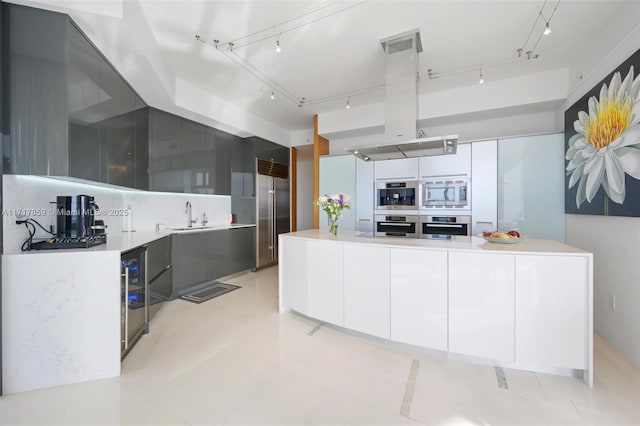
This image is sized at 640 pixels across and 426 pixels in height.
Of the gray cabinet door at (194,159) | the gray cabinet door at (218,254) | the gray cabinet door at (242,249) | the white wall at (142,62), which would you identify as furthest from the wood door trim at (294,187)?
the gray cabinet door at (194,159)

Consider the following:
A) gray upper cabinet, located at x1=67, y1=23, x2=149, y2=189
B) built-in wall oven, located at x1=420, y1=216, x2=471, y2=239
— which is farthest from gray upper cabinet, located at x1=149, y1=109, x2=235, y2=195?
built-in wall oven, located at x1=420, y1=216, x2=471, y2=239

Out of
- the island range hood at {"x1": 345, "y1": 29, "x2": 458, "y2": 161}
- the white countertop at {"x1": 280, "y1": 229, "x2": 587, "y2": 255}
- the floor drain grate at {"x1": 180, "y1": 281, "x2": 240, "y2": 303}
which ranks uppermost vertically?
the island range hood at {"x1": 345, "y1": 29, "x2": 458, "y2": 161}

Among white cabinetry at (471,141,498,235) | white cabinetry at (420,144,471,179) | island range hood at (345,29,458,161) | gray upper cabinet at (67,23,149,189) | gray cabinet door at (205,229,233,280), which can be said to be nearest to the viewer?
gray upper cabinet at (67,23,149,189)

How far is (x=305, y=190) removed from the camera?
6531mm

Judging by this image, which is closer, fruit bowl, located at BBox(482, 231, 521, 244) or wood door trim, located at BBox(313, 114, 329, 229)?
fruit bowl, located at BBox(482, 231, 521, 244)

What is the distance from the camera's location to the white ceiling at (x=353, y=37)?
228 cm

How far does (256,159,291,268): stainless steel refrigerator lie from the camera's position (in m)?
5.05

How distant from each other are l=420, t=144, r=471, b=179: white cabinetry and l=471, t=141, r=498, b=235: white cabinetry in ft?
0.24

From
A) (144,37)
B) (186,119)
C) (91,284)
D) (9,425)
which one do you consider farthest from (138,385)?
(186,119)

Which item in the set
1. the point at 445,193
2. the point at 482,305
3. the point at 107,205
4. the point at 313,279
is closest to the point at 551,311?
the point at 482,305

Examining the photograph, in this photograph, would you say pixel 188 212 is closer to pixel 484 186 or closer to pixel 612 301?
pixel 484 186

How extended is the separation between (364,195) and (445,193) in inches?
48.5

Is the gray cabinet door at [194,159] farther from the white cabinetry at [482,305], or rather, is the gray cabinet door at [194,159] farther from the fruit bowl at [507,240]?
the fruit bowl at [507,240]

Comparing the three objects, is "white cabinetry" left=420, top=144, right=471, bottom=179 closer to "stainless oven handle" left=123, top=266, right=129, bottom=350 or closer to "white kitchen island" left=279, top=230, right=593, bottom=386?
"white kitchen island" left=279, top=230, right=593, bottom=386
